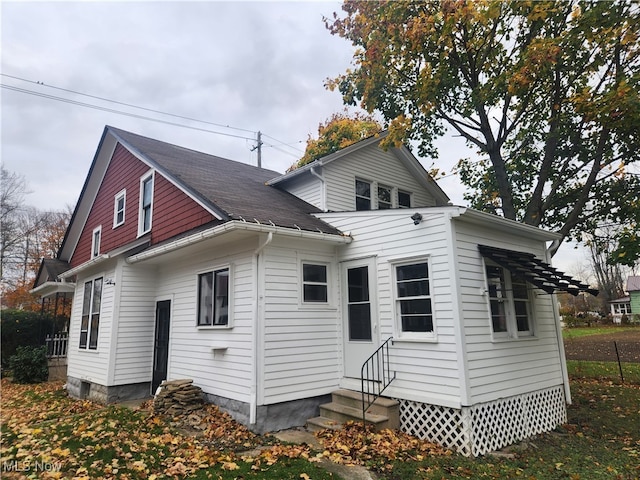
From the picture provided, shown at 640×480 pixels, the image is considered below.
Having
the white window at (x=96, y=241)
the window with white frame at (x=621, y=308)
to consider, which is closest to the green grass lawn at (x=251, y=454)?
the white window at (x=96, y=241)

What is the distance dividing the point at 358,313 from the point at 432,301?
1754mm

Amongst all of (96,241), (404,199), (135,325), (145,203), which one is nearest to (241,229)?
(135,325)

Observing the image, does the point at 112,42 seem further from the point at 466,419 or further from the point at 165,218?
the point at 466,419

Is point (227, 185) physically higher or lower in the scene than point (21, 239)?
lower

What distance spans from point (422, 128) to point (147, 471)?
11035 mm

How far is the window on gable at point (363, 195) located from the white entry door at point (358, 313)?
371 centimetres

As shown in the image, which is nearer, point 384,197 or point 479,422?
point 479,422

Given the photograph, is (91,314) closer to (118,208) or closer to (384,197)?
(118,208)

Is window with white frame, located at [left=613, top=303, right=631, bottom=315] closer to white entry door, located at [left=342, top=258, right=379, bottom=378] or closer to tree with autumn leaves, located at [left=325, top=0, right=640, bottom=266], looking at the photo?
tree with autumn leaves, located at [left=325, top=0, right=640, bottom=266]

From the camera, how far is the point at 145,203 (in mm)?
11125

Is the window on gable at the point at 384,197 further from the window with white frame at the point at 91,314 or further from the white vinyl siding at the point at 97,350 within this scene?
the window with white frame at the point at 91,314

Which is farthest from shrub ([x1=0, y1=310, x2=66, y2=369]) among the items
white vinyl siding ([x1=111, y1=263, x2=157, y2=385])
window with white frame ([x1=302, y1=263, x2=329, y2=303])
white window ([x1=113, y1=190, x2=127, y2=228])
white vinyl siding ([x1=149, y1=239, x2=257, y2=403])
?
window with white frame ([x1=302, y1=263, x2=329, y2=303])

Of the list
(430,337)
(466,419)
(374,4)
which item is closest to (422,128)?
(374,4)

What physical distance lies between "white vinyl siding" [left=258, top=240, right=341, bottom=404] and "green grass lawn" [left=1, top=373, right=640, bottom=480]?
3.50ft
